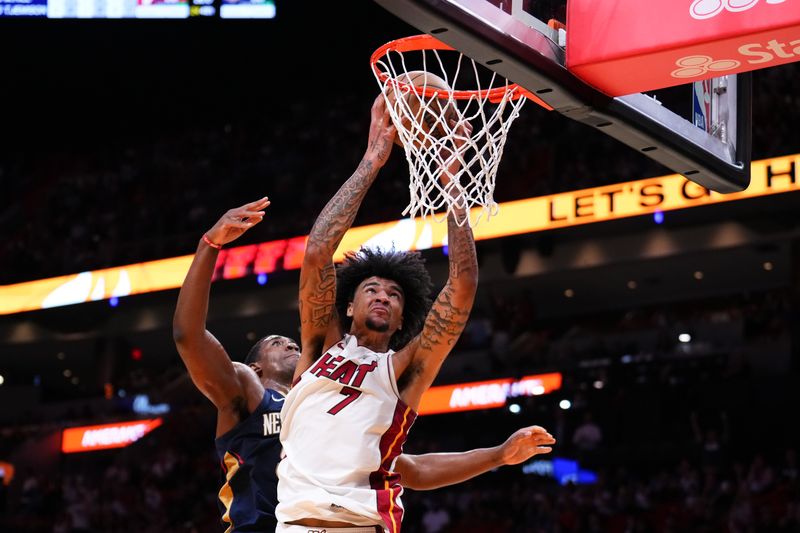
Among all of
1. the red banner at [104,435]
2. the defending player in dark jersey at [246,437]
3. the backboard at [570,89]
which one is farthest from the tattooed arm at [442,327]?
the red banner at [104,435]

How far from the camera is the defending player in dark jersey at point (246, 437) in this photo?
420 centimetres

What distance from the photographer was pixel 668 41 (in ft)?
11.6

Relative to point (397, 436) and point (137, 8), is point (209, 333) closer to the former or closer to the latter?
point (397, 436)

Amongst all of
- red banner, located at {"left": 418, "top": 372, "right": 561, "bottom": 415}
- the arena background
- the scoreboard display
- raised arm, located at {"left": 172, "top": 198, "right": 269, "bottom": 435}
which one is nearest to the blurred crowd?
the arena background

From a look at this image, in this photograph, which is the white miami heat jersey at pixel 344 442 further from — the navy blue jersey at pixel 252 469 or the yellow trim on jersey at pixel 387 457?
the navy blue jersey at pixel 252 469

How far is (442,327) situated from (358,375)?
33 cm

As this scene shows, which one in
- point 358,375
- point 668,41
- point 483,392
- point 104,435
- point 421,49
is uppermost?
point 421,49

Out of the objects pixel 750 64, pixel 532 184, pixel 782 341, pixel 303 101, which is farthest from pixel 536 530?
pixel 303 101

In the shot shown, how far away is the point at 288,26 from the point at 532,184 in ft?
20.1

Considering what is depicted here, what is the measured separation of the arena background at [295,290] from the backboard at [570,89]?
24.0 feet

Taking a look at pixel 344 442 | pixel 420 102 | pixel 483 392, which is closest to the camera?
pixel 344 442

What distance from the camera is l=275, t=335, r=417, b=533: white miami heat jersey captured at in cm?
371

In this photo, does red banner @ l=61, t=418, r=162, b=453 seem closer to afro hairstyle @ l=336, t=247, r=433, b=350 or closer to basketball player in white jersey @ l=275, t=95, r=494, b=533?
afro hairstyle @ l=336, t=247, r=433, b=350

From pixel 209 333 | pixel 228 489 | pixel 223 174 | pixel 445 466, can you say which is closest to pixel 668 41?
pixel 445 466
